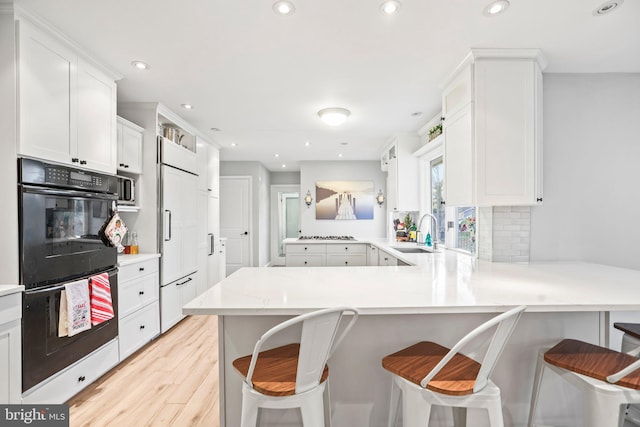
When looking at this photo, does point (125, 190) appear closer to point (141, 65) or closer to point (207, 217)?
point (141, 65)

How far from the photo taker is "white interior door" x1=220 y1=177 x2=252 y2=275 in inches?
258

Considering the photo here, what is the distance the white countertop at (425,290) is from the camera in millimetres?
1271

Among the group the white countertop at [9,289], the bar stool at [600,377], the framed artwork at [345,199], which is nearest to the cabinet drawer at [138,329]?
the white countertop at [9,289]

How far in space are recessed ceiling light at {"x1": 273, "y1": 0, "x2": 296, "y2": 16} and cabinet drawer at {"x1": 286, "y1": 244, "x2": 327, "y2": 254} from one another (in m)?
3.38

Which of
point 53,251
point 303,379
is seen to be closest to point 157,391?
point 53,251

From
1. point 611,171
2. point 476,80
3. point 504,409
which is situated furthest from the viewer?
point 611,171

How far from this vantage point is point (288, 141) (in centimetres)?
485

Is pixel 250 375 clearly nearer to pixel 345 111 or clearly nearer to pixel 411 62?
pixel 411 62

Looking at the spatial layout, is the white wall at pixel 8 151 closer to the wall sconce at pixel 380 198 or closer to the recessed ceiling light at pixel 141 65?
the recessed ceiling light at pixel 141 65

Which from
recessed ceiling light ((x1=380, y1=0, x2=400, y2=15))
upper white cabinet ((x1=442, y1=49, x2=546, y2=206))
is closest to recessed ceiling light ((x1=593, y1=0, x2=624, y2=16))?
upper white cabinet ((x1=442, y1=49, x2=546, y2=206))

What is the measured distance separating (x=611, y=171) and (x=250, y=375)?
9.78 feet

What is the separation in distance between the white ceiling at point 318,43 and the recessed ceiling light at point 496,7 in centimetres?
4

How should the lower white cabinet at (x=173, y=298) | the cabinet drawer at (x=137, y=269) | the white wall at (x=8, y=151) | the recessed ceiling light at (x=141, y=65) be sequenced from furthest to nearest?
the lower white cabinet at (x=173, y=298), the cabinet drawer at (x=137, y=269), the recessed ceiling light at (x=141, y=65), the white wall at (x=8, y=151)

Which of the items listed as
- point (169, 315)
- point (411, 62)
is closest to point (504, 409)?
Answer: point (411, 62)
